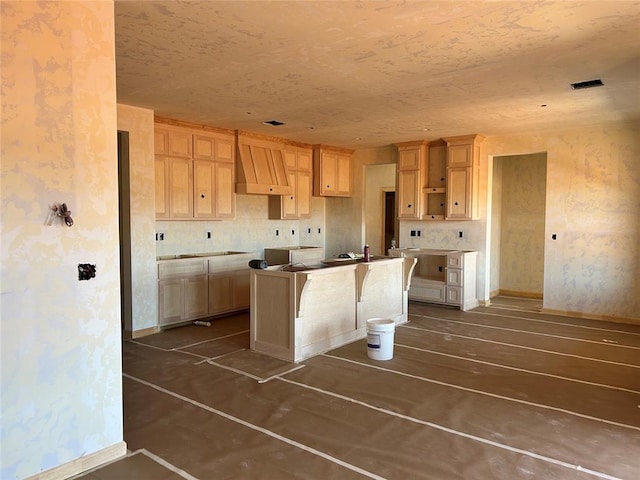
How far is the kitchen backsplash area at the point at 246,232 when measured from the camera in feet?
20.8

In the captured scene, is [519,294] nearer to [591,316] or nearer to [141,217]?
[591,316]

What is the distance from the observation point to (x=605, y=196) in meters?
6.39

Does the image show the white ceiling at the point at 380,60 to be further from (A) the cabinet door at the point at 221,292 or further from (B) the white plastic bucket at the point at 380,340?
(B) the white plastic bucket at the point at 380,340

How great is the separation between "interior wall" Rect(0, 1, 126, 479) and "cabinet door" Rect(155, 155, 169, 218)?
3.26 meters

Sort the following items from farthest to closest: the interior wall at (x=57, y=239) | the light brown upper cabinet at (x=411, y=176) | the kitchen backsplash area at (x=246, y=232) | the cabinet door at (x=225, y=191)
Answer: the light brown upper cabinet at (x=411, y=176)
the cabinet door at (x=225, y=191)
the kitchen backsplash area at (x=246, y=232)
the interior wall at (x=57, y=239)

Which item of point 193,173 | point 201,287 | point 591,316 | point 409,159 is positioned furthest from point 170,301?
point 591,316

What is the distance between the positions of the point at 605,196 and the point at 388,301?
348cm

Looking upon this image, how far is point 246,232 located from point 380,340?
3.58m

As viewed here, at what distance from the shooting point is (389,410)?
11.2ft

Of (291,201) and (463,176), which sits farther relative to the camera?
(291,201)

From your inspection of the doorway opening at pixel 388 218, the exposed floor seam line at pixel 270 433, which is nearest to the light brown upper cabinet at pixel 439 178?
the doorway opening at pixel 388 218

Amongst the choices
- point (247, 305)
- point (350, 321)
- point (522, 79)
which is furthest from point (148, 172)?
point (522, 79)

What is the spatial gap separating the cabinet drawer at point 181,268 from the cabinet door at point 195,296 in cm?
8

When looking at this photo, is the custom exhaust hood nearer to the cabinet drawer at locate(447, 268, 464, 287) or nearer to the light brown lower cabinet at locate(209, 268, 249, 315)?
the light brown lower cabinet at locate(209, 268, 249, 315)
